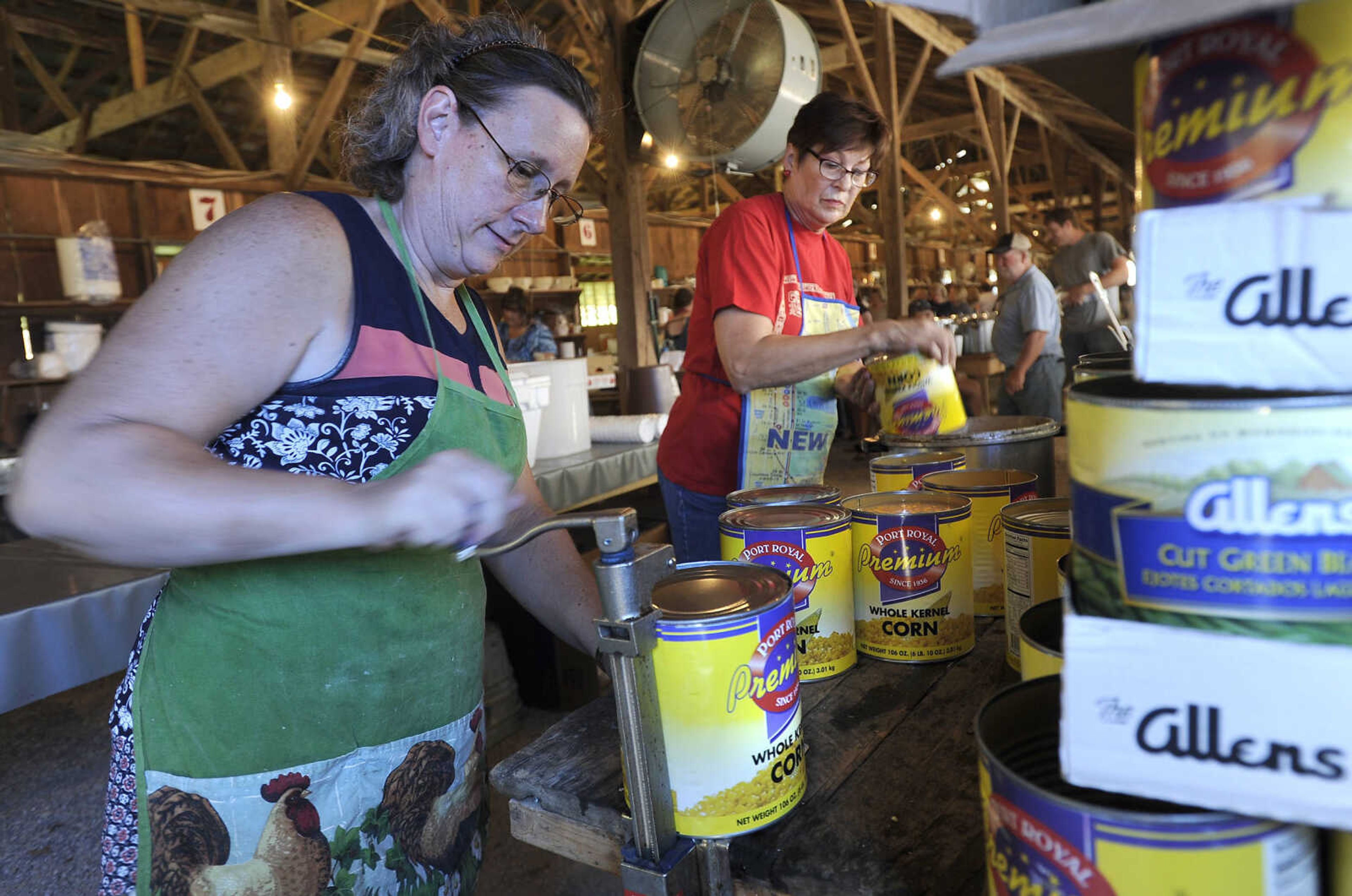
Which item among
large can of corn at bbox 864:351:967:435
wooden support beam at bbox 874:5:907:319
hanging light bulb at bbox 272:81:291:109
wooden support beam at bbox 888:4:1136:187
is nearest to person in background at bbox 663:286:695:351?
wooden support beam at bbox 874:5:907:319

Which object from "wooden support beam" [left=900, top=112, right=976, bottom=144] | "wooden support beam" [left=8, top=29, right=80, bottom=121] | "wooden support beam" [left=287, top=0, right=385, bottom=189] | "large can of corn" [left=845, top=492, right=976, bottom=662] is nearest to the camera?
"large can of corn" [left=845, top=492, right=976, bottom=662]

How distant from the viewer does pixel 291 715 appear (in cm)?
105

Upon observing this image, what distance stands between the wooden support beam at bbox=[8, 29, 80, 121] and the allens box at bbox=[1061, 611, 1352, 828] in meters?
9.19

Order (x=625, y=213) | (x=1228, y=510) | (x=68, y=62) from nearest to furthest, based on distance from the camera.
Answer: (x=1228, y=510), (x=625, y=213), (x=68, y=62)

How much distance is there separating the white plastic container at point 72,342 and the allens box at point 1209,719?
6.38m

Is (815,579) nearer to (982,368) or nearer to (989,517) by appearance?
(989,517)

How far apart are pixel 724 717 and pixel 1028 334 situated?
16.0 ft

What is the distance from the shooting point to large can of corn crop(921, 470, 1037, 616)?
1.27 m

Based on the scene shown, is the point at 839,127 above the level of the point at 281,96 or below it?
below

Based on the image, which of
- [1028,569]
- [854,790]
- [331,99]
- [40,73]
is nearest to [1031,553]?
[1028,569]


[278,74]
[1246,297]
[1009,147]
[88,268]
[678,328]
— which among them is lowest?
[1246,297]

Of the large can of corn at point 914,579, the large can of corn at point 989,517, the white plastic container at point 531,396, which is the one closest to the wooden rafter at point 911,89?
the white plastic container at point 531,396

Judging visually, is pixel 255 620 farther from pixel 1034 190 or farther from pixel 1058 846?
pixel 1034 190

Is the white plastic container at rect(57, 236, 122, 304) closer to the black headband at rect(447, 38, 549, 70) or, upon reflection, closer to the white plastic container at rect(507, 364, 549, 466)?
the white plastic container at rect(507, 364, 549, 466)
